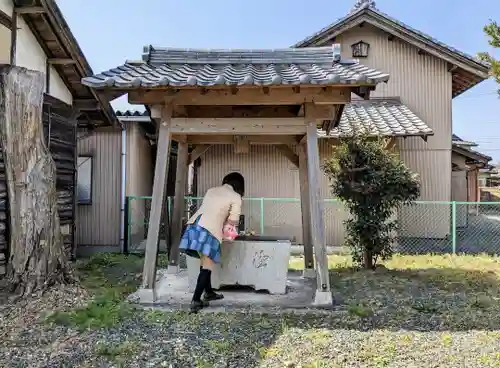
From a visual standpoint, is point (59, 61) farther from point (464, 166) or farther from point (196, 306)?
point (464, 166)

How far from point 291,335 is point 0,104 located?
15.1 ft

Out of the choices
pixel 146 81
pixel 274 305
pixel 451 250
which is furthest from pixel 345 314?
pixel 451 250

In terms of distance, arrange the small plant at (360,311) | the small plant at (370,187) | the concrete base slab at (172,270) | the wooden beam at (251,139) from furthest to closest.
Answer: the small plant at (370,187)
the concrete base slab at (172,270)
the wooden beam at (251,139)
the small plant at (360,311)

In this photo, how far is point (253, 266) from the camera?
18.8 feet

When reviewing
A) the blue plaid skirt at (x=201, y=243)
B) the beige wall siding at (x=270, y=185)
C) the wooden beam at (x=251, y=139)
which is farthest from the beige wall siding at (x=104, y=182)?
the blue plaid skirt at (x=201, y=243)

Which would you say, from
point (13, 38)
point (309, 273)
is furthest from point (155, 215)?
point (13, 38)

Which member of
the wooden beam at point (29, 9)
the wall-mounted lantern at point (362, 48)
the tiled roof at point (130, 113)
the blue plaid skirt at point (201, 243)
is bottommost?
the blue plaid skirt at point (201, 243)

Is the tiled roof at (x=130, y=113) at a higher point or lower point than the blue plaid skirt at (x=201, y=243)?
higher

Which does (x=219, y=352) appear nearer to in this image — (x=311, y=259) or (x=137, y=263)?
(x=311, y=259)

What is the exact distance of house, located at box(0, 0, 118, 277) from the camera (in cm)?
629

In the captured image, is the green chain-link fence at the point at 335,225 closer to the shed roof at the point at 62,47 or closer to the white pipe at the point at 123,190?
the white pipe at the point at 123,190

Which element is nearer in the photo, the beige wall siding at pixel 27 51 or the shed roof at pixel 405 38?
the beige wall siding at pixel 27 51

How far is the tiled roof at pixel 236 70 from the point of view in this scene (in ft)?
15.2

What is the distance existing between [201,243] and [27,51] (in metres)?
4.30
